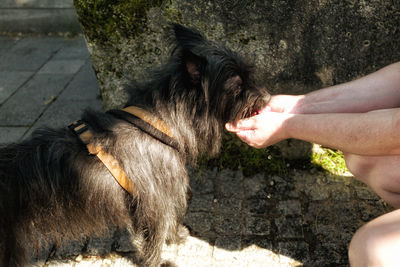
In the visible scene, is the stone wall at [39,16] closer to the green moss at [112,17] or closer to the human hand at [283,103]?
the green moss at [112,17]

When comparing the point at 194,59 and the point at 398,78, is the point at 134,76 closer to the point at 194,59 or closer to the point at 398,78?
the point at 194,59

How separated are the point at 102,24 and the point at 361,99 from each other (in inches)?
96.6

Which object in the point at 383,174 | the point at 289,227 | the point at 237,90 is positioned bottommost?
the point at 289,227

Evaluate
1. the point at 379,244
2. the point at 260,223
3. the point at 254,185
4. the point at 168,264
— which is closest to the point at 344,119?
the point at 379,244

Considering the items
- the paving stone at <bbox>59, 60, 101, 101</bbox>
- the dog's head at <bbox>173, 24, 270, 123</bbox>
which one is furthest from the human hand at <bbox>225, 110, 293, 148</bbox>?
the paving stone at <bbox>59, 60, 101, 101</bbox>

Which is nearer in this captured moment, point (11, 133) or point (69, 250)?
point (69, 250)

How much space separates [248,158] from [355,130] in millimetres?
1527

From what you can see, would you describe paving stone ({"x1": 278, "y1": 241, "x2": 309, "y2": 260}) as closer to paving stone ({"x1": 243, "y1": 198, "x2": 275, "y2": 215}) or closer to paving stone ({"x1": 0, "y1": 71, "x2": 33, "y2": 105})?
paving stone ({"x1": 243, "y1": 198, "x2": 275, "y2": 215})

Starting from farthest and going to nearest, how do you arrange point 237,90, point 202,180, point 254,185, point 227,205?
1. point 202,180
2. point 254,185
3. point 227,205
4. point 237,90

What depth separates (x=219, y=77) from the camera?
7.60 ft

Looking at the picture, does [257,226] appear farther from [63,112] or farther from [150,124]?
[63,112]

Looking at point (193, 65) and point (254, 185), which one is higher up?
point (193, 65)

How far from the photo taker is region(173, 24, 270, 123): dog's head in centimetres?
227

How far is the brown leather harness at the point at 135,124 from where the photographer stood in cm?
223
